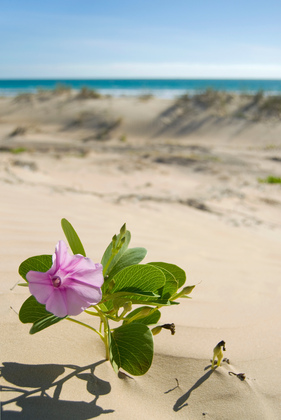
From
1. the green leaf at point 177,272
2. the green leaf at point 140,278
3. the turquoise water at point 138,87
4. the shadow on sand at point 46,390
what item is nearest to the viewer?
the shadow on sand at point 46,390

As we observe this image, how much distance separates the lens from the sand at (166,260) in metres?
1.25

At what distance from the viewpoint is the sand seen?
4.10ft

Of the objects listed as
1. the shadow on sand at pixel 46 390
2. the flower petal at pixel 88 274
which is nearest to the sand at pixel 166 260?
the shadow on sand at pixel 46 390

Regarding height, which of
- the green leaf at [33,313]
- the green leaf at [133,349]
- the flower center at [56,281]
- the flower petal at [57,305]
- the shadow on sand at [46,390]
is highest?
the flower center at [56,281]

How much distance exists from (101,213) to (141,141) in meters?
7.12

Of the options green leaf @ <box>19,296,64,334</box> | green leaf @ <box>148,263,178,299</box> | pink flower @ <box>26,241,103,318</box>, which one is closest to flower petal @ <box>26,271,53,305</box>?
pink flower @ <box>26,241,103,318</box>

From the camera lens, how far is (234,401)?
4.21 feet

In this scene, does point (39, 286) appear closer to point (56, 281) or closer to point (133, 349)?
point (56, 281)

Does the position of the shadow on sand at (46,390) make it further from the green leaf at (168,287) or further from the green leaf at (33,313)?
the green leaf at (168,287)

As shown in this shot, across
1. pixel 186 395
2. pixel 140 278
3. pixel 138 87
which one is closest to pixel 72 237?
pixel 140 278

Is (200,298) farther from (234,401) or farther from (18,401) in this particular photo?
(18,401)

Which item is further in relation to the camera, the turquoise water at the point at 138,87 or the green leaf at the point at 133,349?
the turquoise water at the point at 138,87

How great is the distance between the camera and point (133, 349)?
120 centimetres

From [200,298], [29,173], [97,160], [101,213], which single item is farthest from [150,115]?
[200,298]
